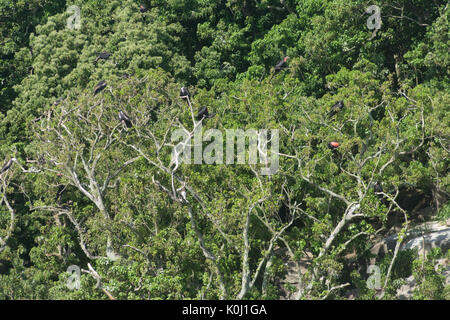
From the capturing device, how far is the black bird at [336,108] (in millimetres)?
24375

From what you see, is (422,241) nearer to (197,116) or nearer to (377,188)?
(377,188)

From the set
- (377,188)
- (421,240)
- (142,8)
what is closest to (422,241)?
(421,240)

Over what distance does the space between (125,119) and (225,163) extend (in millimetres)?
2880

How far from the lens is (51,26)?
104 ft

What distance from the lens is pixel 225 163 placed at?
75.5ft

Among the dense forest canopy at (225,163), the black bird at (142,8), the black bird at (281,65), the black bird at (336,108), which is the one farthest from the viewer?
the black bird at (142,8)

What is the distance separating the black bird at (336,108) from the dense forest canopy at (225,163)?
0.06 meters

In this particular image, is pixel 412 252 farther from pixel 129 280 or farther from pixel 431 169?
pixel 129 280

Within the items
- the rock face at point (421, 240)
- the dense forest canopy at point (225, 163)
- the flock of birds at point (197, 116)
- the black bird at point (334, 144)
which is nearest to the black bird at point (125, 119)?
the flock of birds at point (197, 116)

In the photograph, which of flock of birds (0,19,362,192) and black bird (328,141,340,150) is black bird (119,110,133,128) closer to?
flock of birds (0,19,362,192)

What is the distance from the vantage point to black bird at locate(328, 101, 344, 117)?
2438 cm

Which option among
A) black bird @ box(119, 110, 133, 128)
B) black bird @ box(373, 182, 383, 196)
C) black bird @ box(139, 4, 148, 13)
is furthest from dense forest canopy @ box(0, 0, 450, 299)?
black bird @ box(139, 4, 148, 13)

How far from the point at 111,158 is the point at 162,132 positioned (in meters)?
1.81

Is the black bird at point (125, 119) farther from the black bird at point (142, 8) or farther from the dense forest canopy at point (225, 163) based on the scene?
the black bird at point (142, 8)
